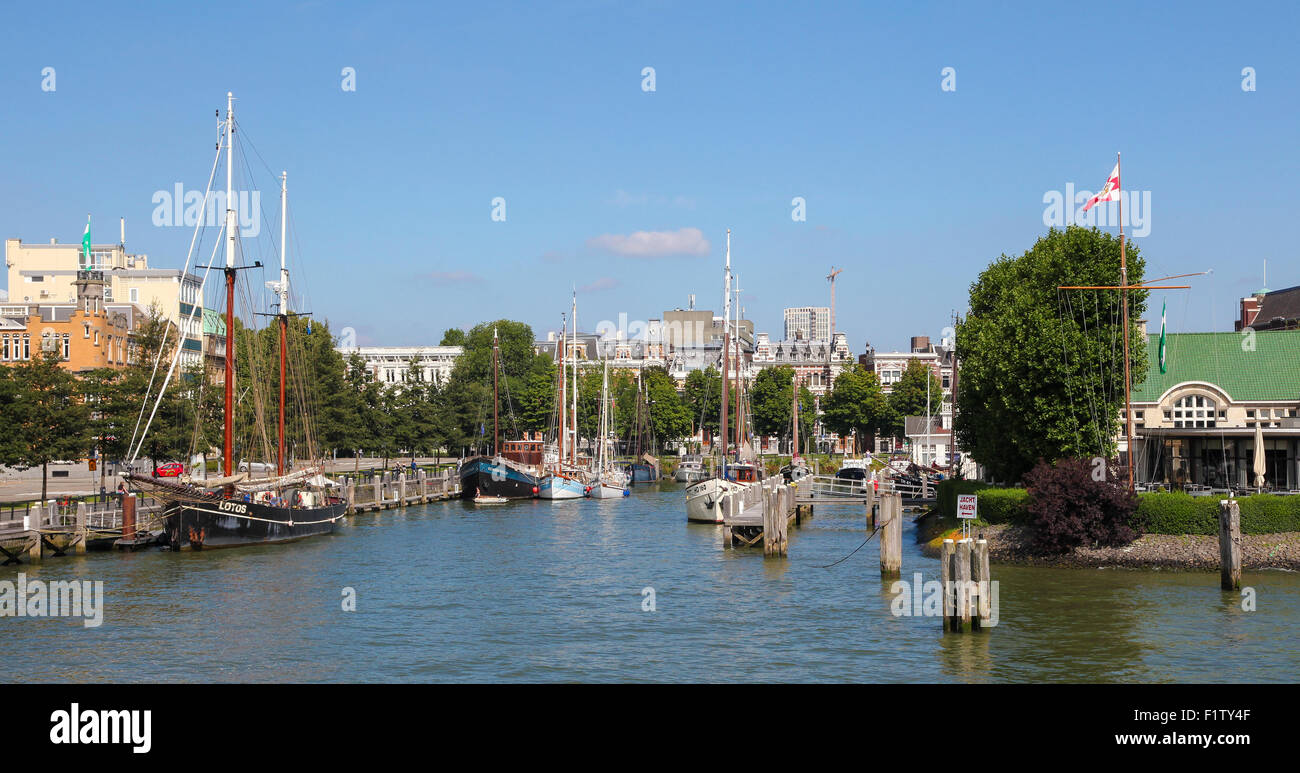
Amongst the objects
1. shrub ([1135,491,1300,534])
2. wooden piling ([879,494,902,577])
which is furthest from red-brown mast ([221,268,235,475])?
shrub ([1135,491,1300,534])

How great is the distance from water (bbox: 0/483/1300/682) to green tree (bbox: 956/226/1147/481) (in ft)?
24.4

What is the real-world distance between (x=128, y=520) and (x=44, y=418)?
12.5 m

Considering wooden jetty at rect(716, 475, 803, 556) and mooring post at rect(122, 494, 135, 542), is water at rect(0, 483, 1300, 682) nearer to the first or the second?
wooden jetty at rect(716, 475, 803, 556)

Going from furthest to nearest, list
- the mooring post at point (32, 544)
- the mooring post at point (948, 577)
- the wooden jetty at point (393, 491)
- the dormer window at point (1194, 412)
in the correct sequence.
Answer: the wooden jetty at point (393, 491), the dormer window at point (1194, 412), the mooring post at point (32, 544), the mooring post at point (948, 577)

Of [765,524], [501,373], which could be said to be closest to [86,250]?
[501,373]

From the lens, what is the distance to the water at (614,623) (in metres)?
28.0

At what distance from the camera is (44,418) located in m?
58.7

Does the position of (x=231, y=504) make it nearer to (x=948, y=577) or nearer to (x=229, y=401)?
(x=229, y=401)

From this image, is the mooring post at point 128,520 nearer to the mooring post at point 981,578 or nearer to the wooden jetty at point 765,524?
the wooden jetty at point 765,524

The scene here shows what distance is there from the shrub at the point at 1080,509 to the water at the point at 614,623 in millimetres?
1553

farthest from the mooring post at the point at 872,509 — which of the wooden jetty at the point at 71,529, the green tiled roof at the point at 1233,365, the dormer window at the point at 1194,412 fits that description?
the wooden jetty at the point at 71,529
